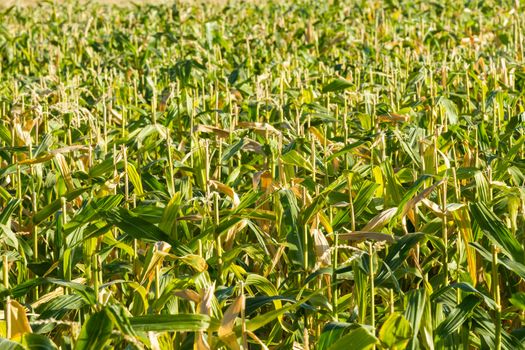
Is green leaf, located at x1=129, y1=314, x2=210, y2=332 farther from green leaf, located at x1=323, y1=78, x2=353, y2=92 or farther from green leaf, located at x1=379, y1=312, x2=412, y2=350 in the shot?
green leaf, located at x1=323, y1=78, x2=353, y2=92

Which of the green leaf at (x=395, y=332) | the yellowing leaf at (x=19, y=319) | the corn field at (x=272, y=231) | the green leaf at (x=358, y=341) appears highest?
the yellowing leaf at (x=19, y=319)

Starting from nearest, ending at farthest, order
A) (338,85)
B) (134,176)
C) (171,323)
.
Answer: (171,323), (134,176), (338,85)

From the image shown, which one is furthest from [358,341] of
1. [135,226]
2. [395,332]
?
[135,226]

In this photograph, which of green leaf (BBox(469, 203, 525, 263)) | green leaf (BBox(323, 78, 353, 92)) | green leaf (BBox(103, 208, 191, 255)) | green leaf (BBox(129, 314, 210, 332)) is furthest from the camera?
green leaf (BBox(323, 78, 353, 92))

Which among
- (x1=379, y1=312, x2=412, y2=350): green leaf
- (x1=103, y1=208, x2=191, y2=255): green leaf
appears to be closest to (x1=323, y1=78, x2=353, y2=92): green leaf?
(x1=103, y1=208, x2=191, y2=255): green leaf

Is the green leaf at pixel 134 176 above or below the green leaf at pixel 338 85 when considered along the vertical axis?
above

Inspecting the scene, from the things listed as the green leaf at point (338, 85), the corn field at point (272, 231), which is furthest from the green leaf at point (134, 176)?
the green leaf at point (338, 85)

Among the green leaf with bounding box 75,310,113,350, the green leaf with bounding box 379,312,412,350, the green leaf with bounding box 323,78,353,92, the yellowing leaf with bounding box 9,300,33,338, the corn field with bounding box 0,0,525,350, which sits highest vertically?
the green leaf with bounding box 75,310,113,350

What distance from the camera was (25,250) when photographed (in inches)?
98.3

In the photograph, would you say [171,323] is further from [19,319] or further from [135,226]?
[135,226]

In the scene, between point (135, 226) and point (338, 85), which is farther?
point (338, 85)

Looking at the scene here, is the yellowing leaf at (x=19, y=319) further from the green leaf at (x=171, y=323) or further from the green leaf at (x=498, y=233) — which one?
the green leaf at (x=498, y=233)

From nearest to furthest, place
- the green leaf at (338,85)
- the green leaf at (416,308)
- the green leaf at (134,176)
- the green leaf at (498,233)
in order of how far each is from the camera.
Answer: the green leaf at (416,308), the green leaf at (498,233), the green leaf at (134,176), the green leaf at (338,85)

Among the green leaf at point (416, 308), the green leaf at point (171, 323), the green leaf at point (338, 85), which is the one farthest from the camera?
the green leaf at point (338, 85)
